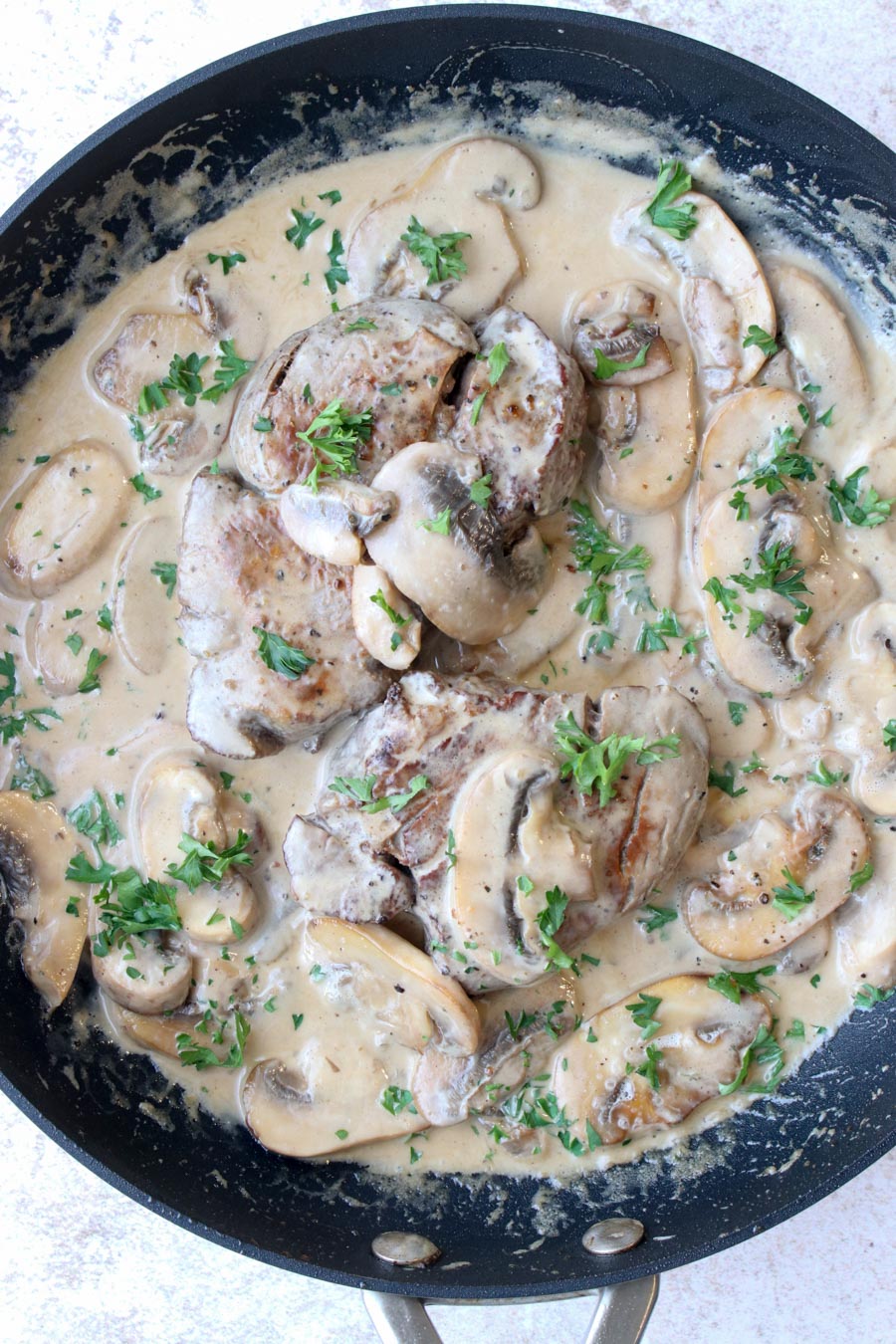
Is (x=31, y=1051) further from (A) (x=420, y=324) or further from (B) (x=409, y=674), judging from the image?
(A) (x=420, y=324)

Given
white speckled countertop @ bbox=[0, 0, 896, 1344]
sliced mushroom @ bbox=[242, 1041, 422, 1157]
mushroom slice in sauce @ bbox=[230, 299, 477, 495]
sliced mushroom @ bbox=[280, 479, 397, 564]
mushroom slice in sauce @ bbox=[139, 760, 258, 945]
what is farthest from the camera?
white speckled countertop @ bbox=[0, 0, 896, 1344]

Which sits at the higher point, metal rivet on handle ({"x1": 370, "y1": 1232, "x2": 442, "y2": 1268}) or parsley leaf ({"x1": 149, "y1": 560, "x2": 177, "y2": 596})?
parsley leaf ({"x1": 149, "y1": 560, "x2": 177, "y2": 596})

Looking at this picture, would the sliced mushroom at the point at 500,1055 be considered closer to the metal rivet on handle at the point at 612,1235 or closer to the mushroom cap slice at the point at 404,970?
the mushroom cap slice at the point at 404,970

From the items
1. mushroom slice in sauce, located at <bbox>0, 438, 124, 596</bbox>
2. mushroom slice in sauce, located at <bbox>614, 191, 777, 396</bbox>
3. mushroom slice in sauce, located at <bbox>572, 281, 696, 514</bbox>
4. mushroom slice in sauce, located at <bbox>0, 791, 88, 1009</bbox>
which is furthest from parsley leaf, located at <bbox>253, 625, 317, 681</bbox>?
mushroom slice in sauce, located at <bbox>614, 191, 777, 396</bbox>

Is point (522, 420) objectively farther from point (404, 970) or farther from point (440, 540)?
point (404, 970)

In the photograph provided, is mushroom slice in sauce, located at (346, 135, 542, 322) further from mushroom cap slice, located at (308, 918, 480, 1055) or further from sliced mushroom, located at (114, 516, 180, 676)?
mushroom cap slice, located at (308, 918, 480, 1055)

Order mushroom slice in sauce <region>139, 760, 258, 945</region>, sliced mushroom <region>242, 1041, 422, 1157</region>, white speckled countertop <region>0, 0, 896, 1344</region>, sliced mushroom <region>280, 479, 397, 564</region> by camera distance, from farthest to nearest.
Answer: white speckled countertop <region>0, 0, 896, 1344</region>
sliced mushroom <region>242, 1041, 422, 1157</region>
mushroom slice in sauce <region>139, 760, 258, 945</region>
sliced mushroom <region>280, 479, 397, 564</region>
